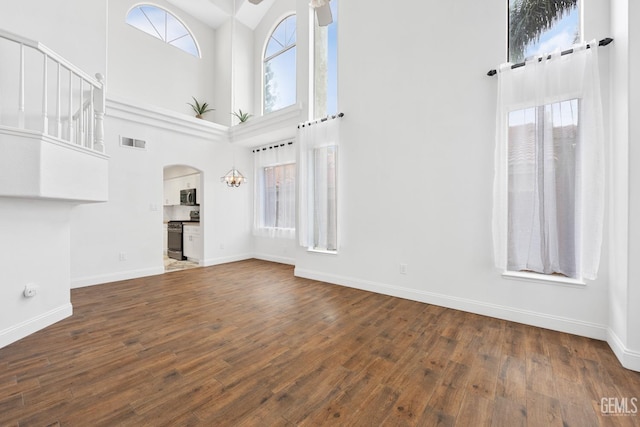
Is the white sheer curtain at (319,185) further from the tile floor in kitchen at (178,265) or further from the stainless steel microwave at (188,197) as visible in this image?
the stainless steel microwave at (188,197)

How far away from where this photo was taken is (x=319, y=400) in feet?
5.30

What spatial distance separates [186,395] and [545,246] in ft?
11.1

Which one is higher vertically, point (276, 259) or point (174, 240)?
point (174, 240)

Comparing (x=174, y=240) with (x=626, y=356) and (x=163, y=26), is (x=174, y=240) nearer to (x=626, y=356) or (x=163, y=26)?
(x=163, y=26)

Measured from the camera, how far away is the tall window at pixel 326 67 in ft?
14.0

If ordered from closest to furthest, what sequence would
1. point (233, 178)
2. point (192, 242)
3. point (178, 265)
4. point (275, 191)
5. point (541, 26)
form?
point (541, 26) → point (233, 178) → point (178, 265) → point (275, 191) → point (192, 242)

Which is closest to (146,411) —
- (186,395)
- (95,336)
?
(186,395)

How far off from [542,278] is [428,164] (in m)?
1.69

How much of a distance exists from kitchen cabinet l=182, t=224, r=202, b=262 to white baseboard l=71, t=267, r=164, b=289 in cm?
102

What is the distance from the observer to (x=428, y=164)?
329 centimetres

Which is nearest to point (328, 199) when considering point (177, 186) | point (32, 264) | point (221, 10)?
point (32, 264)

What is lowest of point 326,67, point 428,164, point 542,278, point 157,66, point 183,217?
point 542,278

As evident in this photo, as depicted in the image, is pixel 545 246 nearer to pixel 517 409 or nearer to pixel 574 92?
pixel 574 92

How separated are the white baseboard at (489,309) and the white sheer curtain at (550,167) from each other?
46cm
